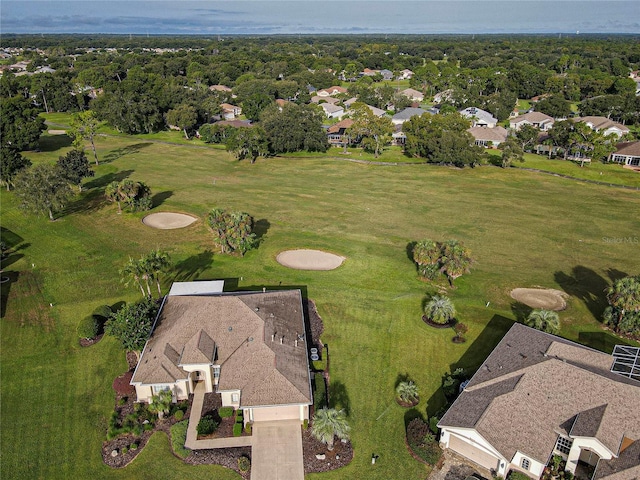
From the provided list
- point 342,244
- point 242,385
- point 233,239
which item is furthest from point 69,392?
point 342,244

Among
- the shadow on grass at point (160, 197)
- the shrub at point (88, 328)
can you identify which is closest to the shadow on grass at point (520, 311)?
the shrub at point (88, 328)

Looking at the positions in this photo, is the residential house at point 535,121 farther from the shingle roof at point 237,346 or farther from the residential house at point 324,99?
the shingle roof at point 237,346

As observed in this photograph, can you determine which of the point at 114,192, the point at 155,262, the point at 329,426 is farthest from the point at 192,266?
the point at 329,426

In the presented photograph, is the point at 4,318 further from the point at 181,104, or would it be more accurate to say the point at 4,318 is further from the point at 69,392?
the point at 181,104

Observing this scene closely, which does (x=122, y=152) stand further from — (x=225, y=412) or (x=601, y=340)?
(x=601, y=340)

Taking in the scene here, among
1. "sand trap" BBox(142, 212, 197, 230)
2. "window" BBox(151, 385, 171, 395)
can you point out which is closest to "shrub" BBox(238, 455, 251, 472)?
"window" BBox(151, 385, 171, 395)
